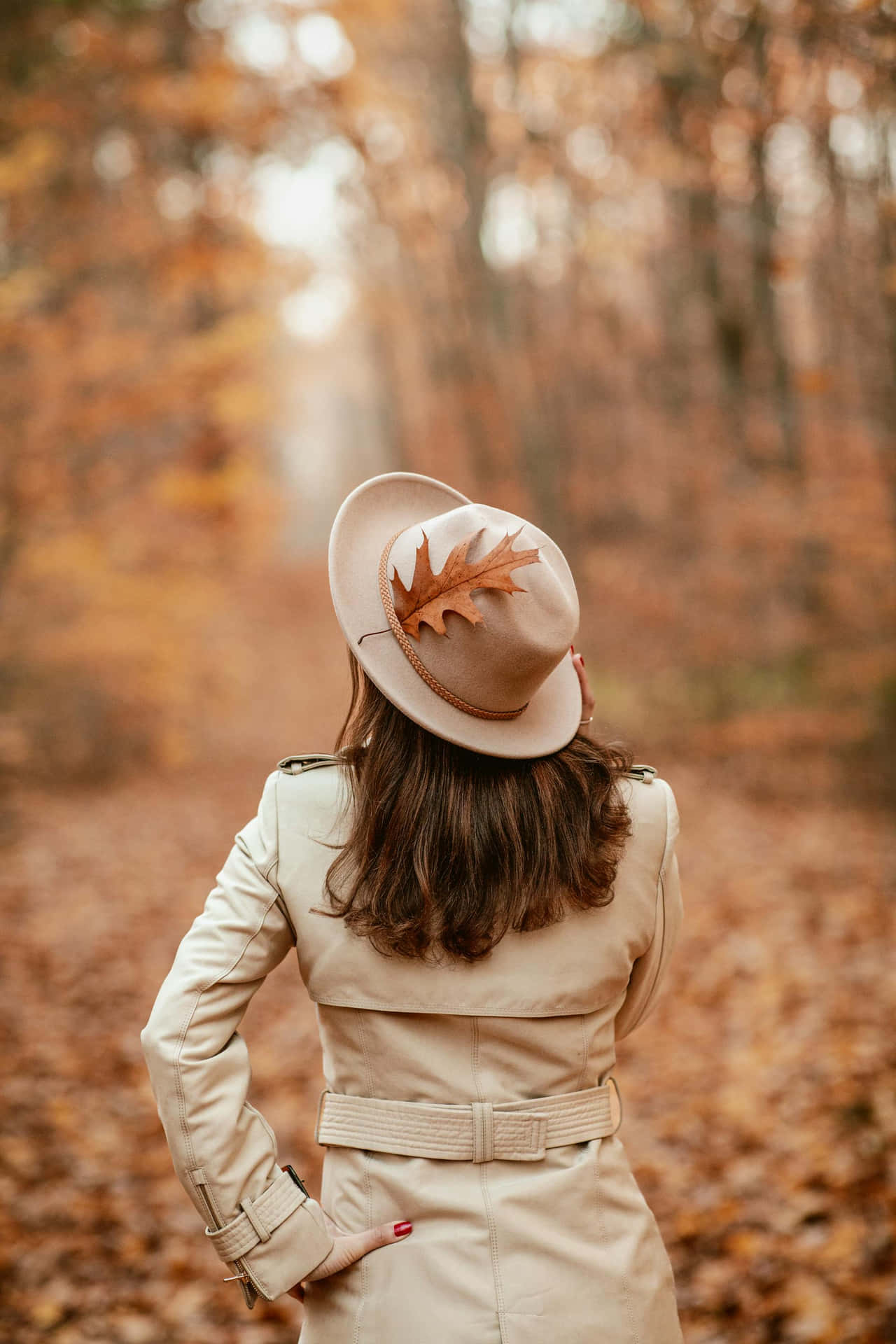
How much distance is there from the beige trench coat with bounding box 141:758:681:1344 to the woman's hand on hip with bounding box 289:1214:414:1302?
0.02 metres

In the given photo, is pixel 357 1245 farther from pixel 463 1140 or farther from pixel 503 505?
pixel 503 505

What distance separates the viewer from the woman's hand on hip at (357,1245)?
67.7 inches

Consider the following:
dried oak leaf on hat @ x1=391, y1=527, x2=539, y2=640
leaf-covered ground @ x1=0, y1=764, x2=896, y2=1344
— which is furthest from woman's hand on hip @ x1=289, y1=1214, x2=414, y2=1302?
leaf-covered ground @ x1=0, y1=764, x2=896, y2=1344

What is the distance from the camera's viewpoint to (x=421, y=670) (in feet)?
5.65

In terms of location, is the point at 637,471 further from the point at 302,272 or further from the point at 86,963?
the point at 86,963

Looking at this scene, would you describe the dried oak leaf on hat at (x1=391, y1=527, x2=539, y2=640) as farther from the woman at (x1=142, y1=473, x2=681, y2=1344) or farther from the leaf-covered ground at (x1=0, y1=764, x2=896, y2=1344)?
the leaf-covered ground at (x1=0, y1=764, x2=896, y2=1344)

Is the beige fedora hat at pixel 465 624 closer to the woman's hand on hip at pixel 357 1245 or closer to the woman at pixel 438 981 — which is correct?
the woman at pixel 438 981

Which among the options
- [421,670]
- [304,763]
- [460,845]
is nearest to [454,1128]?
[460,845]

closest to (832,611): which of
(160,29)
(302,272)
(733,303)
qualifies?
(733,303)

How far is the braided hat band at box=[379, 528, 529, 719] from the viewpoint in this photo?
1.71m

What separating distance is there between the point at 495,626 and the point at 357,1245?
104cm

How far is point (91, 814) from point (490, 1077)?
8820 millimetres

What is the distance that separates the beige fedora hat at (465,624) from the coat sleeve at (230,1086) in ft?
1.15

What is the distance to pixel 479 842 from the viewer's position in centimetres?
171
